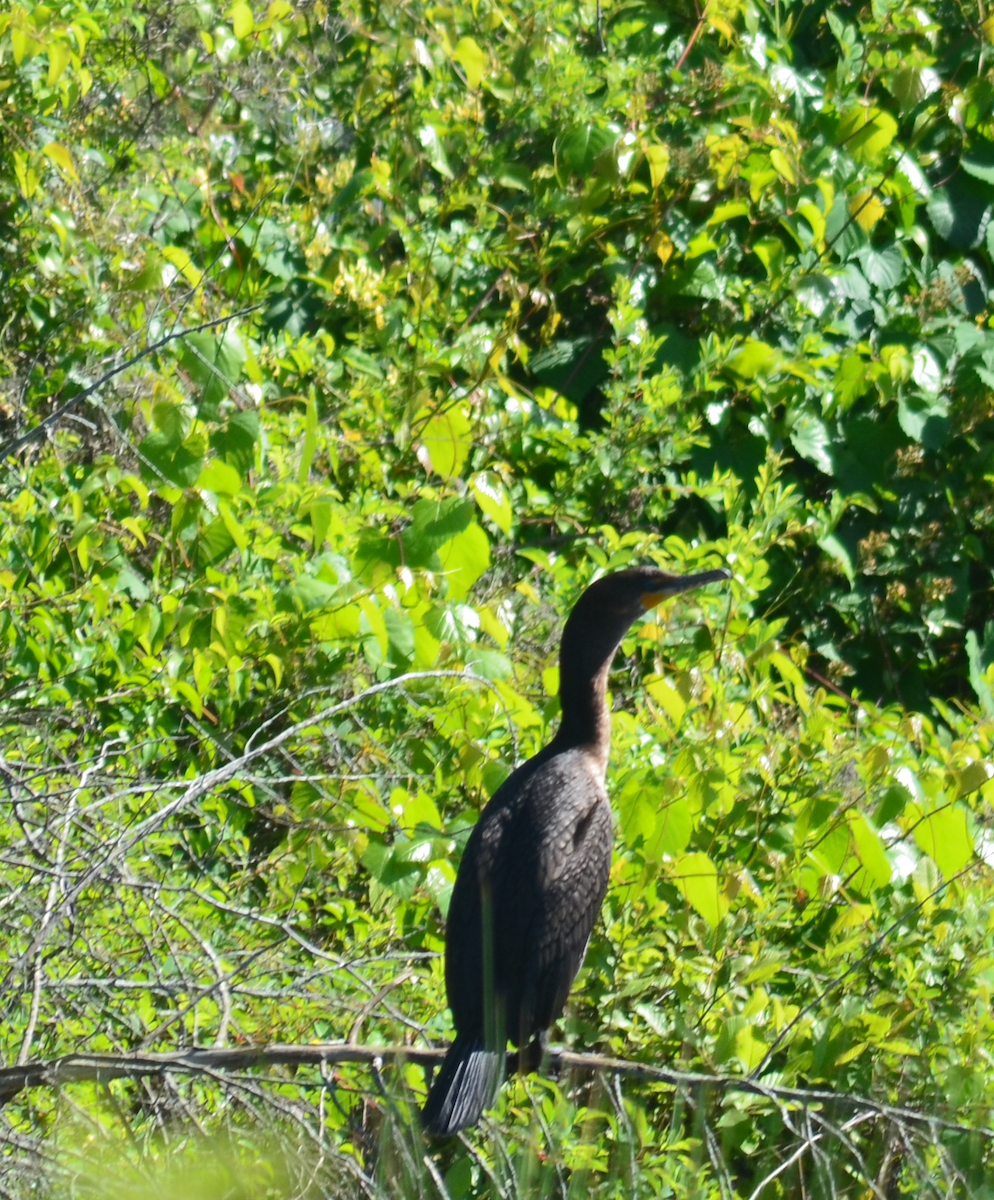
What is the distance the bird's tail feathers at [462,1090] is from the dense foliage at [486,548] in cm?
7

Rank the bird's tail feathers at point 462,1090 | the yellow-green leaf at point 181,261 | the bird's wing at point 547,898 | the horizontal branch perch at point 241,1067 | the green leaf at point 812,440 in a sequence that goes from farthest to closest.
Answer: the green leaf at point 812,440, the yellow-green leaf at point 181,261, the bird's wing at point 547,898, the bird's tail feathers at point 462,1090, the horizontal branch perch at point 241,1067

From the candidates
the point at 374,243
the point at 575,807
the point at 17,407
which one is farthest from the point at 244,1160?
the point at 374,243

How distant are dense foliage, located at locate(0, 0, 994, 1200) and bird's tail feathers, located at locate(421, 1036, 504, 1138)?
65 millimetres

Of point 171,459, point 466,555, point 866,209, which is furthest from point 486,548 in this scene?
point 866,209


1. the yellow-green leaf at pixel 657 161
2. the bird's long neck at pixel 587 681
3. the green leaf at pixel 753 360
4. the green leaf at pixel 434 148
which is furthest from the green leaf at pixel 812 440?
the bird's long neck at pixel 587 681

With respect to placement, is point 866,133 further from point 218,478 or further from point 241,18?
point 218,478

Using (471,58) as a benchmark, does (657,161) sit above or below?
below

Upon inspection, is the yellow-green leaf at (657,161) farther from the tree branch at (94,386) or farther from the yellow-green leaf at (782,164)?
the tree branch at (94,386)

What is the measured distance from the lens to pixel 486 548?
3.11m

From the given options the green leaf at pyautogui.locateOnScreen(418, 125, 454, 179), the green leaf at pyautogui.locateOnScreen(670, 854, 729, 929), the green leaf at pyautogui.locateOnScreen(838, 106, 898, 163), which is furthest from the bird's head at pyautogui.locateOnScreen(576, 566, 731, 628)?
the green leaf at pyautogui.locateOnScreen(838, 106, 898, 163)

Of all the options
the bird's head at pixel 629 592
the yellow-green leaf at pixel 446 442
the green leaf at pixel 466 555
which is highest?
the yellow-green leaf at pixel 446 442

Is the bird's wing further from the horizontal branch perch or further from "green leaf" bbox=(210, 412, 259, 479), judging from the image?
"green leaf" bbox=(210, 412, 259, 479)

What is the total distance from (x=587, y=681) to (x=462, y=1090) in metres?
0.97

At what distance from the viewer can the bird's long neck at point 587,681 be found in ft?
9.81
